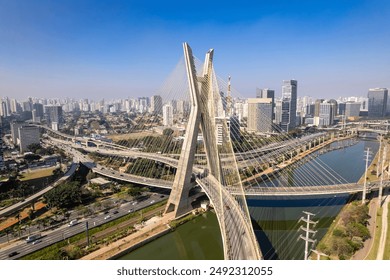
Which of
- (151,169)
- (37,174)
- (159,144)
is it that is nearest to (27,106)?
(159,144)

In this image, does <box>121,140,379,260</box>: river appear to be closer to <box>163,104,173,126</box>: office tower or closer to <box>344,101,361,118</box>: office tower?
<box>163,104,173,126</box>: office tower

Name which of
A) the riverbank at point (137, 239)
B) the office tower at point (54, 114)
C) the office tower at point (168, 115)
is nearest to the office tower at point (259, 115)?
the office tower at point (168, 115)

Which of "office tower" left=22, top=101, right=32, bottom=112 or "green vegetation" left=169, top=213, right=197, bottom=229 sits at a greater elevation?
"office tower" left=22, top=101, right=32, bottom=112

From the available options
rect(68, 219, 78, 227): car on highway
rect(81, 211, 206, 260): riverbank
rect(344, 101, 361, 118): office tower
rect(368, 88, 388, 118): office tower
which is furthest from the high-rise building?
rect(344, 101, 361, 118): office tower

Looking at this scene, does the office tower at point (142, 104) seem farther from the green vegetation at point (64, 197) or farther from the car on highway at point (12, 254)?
the car on highway at point (12, 254)

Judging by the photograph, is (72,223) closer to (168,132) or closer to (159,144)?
(159,144)
